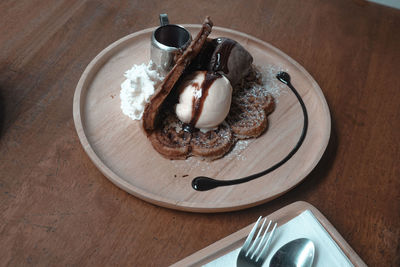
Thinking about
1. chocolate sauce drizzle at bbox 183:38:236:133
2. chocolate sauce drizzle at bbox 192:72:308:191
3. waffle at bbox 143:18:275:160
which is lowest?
chocolate sauce drizzle at bbox 192:72:308:191

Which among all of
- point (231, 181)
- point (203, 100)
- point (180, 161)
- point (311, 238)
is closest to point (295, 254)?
point (311, 238)

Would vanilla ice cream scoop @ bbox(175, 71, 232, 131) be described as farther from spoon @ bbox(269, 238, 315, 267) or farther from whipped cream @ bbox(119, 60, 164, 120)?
spoon @ bbox(269, 238, 315, 267)

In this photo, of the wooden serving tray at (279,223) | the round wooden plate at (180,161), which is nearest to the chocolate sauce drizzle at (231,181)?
the round wooden plate at (180,161)

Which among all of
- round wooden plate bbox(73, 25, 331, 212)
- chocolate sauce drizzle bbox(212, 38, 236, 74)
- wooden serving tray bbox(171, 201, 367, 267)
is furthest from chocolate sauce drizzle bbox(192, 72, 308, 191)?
chocolate sauce drizzle bbox(212, 38, 236, 74)

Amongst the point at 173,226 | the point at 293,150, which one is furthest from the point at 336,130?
the point at 173,226

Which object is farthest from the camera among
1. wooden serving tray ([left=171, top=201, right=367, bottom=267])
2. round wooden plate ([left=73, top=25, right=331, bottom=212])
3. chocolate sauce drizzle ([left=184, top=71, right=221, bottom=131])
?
chocolate sauce drizzle ([left=184, top=71, right=221, bottom=131])

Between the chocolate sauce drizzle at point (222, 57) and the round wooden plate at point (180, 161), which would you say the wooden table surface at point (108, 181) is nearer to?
the round wooden plate at point (180, 161)
